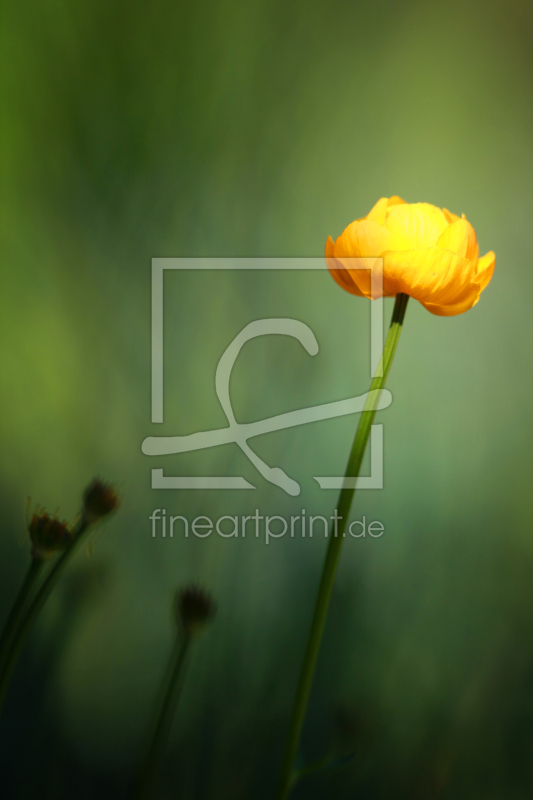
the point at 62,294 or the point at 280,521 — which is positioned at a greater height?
the point at 62,294

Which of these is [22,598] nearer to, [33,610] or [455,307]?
[33,610]

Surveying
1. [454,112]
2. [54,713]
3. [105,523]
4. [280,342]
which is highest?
[454,112]

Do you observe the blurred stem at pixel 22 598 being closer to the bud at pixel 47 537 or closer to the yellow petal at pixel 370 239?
the bud at pixel 47 537

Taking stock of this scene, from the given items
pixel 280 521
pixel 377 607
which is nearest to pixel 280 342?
pixel 280 521

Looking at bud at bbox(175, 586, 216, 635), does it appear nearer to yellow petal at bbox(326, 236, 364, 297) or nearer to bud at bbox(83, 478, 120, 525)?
bud at bbox(83, 478, 120, 525)

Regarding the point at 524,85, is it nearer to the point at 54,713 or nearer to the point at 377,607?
the point at 377,607

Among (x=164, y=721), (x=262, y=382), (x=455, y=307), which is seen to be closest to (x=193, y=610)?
(x=164, y=721)

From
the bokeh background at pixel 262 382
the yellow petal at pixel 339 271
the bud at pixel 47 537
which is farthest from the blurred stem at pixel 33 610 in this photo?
the yellow petal at pixel 339 271
